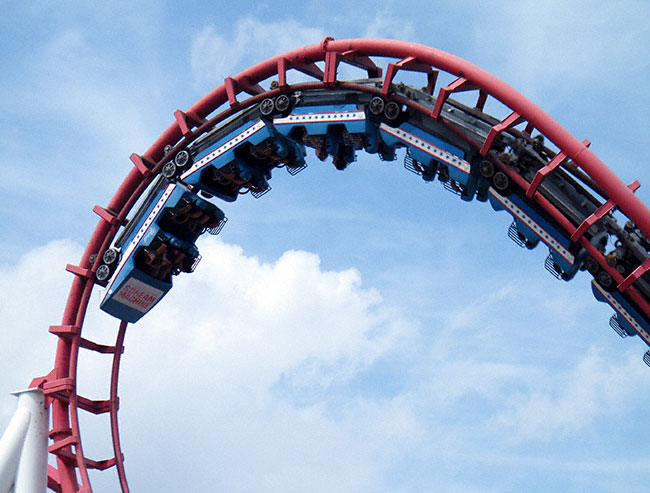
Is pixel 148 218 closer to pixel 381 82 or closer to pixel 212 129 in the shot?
pixel 212 129

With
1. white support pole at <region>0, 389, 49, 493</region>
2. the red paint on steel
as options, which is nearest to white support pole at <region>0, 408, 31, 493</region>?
white support pole at <region>0, 389, 49, 493</region>

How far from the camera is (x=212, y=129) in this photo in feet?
55.1

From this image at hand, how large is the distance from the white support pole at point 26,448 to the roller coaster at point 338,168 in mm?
242

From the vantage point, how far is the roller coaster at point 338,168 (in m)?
12.6

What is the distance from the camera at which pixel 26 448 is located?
54.1 feet

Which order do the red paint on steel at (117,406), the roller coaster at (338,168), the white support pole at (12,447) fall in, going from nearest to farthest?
the roller coaster at (338,168)
the white support pole at (12,447)
the red paint on steel at (117,406)

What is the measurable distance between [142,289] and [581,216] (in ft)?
30.2

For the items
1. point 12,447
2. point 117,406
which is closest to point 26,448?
point 12,447

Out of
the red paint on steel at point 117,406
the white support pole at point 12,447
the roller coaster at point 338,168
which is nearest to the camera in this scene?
the roller coaster at point 338,168

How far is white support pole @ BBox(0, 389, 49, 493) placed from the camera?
16094mm

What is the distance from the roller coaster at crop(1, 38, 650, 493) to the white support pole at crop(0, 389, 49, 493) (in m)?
0.24

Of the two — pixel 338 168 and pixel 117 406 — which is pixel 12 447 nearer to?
pixel 117 406

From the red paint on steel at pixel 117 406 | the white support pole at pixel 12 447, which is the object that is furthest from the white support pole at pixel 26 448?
the red paint on steel at pixel 117 406

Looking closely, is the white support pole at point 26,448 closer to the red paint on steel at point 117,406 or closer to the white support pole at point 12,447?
the white support pole at point 12,447
